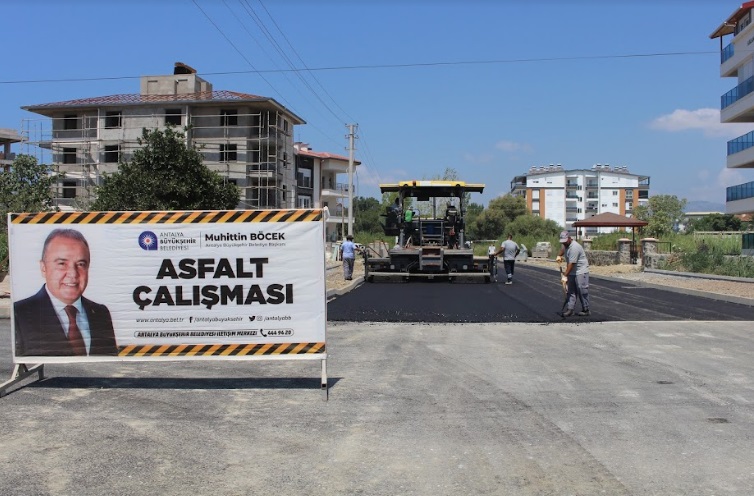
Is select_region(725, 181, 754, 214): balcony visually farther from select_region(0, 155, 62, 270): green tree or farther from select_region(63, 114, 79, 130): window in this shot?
select_region(63, 114, 79, 130): window

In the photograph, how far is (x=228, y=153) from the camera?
2184 inches

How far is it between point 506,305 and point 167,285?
30.9 feet

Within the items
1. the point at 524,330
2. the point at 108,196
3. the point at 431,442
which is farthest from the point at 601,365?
the point at 108,196

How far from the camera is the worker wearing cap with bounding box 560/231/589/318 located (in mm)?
12867

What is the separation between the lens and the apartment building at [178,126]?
5472cm

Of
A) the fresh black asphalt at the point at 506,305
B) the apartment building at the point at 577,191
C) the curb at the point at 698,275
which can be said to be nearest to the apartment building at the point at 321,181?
the curb at the point at 698,275

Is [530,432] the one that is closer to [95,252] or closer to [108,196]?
[95,252]

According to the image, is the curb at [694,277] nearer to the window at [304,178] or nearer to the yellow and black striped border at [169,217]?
the yellow and black striped border at [169,217]

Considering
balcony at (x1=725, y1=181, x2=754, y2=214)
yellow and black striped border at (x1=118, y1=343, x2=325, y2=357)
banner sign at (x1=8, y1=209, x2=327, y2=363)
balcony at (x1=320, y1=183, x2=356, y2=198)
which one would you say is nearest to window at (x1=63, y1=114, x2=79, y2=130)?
balcony at (x1=320, y1=183, x2=356, y2=198)

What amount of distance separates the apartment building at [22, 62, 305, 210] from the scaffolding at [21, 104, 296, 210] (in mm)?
75

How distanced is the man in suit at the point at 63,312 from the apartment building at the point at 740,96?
154ft

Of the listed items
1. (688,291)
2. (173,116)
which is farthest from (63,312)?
(173,116)

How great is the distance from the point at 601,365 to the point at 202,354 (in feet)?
15.8

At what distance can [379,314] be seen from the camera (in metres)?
13.4
